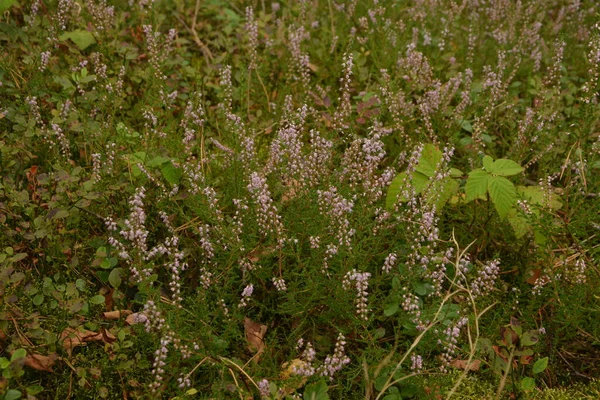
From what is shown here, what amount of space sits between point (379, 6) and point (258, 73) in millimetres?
1294

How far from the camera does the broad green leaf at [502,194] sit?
3348mm

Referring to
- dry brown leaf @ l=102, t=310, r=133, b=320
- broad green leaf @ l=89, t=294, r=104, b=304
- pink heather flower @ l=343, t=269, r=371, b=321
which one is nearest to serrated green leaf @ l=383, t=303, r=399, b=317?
pink heather flower @ l=343, t=269, r=371, b=321

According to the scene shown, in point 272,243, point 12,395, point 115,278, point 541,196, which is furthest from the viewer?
point 541,196

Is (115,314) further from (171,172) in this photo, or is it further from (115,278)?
(171,172)

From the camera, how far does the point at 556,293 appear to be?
10.4ft

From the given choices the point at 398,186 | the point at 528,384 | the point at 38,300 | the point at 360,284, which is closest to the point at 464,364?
the point at 528,384

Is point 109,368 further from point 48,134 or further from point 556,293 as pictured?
point 556,293

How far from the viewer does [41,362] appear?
2818 millimetres

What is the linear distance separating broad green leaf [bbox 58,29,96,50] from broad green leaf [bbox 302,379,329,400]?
3208 mm

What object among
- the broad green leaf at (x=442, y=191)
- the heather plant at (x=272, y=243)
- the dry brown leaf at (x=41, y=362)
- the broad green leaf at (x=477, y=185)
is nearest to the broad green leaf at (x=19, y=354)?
the heather plant at (x=272, y=243)

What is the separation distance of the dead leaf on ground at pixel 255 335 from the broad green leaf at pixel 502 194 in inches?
60.4

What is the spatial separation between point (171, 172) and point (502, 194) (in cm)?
198

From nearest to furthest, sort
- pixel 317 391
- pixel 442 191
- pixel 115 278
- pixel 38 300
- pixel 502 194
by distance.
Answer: pixel 317 391 < pixel 38 300 < pixel 115 278 < pixel 502 194 < pixel 442 191

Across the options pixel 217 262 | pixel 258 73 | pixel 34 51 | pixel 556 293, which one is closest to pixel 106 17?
pixel 34 51
